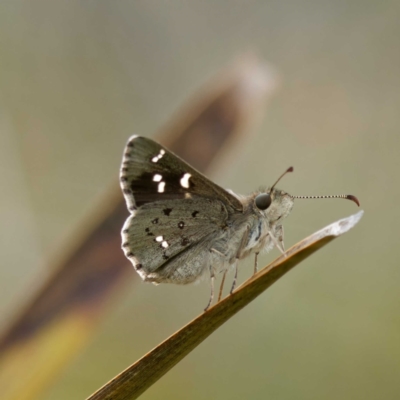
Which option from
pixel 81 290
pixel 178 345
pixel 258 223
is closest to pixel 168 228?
pixel 258 223

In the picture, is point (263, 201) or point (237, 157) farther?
point (237, 157)

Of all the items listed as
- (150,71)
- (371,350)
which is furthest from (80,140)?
(371,350)

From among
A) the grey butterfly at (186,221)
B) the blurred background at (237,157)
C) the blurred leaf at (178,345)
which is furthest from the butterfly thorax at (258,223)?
the blurred background at (237,157)

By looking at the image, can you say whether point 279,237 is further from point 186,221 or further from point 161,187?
point 161,187

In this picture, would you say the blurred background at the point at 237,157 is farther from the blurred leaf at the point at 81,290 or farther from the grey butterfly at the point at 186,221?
the blurred leaf at the point at 81,290

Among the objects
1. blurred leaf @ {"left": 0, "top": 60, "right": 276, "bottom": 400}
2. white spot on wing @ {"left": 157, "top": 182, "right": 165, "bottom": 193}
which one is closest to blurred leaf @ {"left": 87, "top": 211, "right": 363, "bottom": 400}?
blurred leaf @ {"left": 0, "top": 60, "right": 276, "bottom": 400}

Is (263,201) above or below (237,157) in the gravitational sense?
above

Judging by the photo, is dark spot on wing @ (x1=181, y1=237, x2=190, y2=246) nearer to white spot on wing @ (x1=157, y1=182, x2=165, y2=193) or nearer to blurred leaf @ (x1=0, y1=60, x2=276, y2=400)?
white spot on wing @ (x1=157, y1=182, x2=165, y2=193)
